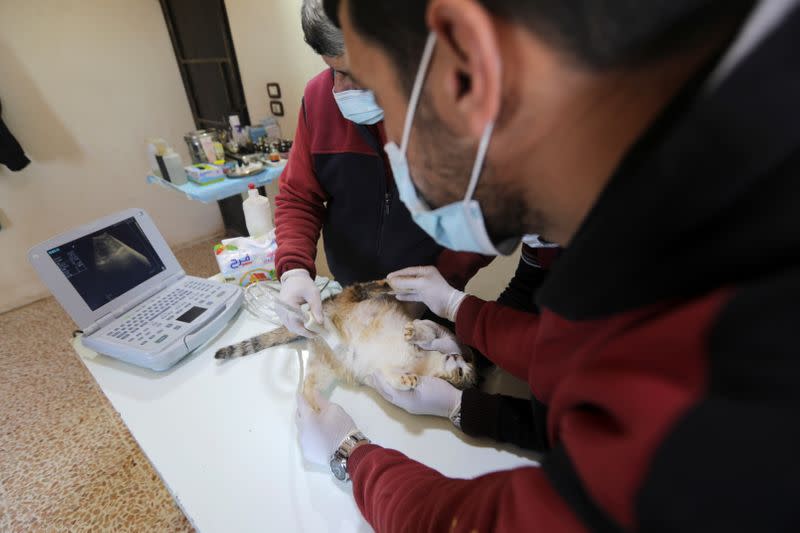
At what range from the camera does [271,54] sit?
2773 mm

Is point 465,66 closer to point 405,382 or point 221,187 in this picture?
point 405,382

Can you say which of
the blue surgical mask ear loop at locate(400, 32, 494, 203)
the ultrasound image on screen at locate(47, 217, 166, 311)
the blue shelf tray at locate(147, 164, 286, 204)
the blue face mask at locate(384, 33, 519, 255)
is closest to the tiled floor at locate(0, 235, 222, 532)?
the ultrasound image on screen at locate(47, 217, 166, 311)

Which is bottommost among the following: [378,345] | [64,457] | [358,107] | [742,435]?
[64,457]

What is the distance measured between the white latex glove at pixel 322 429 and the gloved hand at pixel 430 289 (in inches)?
18.7

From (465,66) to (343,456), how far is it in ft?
2.73

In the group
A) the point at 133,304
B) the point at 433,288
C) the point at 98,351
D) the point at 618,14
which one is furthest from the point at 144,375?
the point at 618,14

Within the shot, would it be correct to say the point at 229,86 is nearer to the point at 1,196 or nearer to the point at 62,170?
the point at 62,170

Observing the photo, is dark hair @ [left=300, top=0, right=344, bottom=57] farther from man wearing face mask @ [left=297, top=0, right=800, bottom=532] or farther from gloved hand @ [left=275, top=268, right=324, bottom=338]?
gloved hand @ [left=275, top=268, right=324, bottom=338]

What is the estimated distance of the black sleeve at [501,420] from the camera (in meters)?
0.85

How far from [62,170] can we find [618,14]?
14.6ft

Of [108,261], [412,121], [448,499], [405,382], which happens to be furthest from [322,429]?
[108,261]

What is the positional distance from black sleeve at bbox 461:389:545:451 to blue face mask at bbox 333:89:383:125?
91 cm

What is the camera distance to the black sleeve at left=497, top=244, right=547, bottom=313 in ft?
3.98

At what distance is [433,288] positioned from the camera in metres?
1.23
